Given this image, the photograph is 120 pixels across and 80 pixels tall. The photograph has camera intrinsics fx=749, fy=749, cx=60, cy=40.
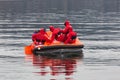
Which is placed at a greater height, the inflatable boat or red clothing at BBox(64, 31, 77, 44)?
red clothing at BBox(64, 31, 77, 44)

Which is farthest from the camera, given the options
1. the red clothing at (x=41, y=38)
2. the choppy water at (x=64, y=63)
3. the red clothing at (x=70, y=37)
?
the red clothing at (x=41, y=38)

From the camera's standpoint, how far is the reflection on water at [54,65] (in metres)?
31.8

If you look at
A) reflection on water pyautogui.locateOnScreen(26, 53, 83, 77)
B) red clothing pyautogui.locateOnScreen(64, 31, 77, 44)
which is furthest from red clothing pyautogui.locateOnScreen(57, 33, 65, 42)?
reflection on water pyautogui.locateOnScreen(26, 53, 83, 77)

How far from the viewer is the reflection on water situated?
31.8 meters

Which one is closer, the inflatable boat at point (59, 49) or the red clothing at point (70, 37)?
the red clothing at point (70, 37)

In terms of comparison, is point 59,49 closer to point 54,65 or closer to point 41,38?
point 41,38

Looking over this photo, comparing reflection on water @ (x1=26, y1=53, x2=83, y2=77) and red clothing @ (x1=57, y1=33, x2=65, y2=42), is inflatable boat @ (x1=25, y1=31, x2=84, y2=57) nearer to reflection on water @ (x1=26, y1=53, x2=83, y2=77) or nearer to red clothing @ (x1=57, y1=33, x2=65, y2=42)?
red clothing @ (x1=57, y1=33, x2=65, y2=42)

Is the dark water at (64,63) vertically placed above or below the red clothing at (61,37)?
below

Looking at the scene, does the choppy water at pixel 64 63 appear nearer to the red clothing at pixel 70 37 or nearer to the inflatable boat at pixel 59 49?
the inflatable boat at pixel 59 49

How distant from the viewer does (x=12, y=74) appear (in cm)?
3089

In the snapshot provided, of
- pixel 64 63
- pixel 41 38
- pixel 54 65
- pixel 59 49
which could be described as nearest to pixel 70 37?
pixel 59 49

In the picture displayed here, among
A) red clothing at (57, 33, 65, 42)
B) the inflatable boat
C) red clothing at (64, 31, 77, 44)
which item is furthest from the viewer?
red clothing at (57, 33, 65, 42)

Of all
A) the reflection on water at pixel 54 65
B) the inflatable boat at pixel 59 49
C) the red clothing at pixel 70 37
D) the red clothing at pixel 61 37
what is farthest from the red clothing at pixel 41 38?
the reflection on water at pixel 54 65

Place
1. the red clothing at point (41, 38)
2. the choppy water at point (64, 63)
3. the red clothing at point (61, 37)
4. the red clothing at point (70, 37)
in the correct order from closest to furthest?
the choppy water at point (64, 63) → the red clothing at point (70, 37) → the red clothing at point (61, 37) → the red clothing at point (41, 38)
